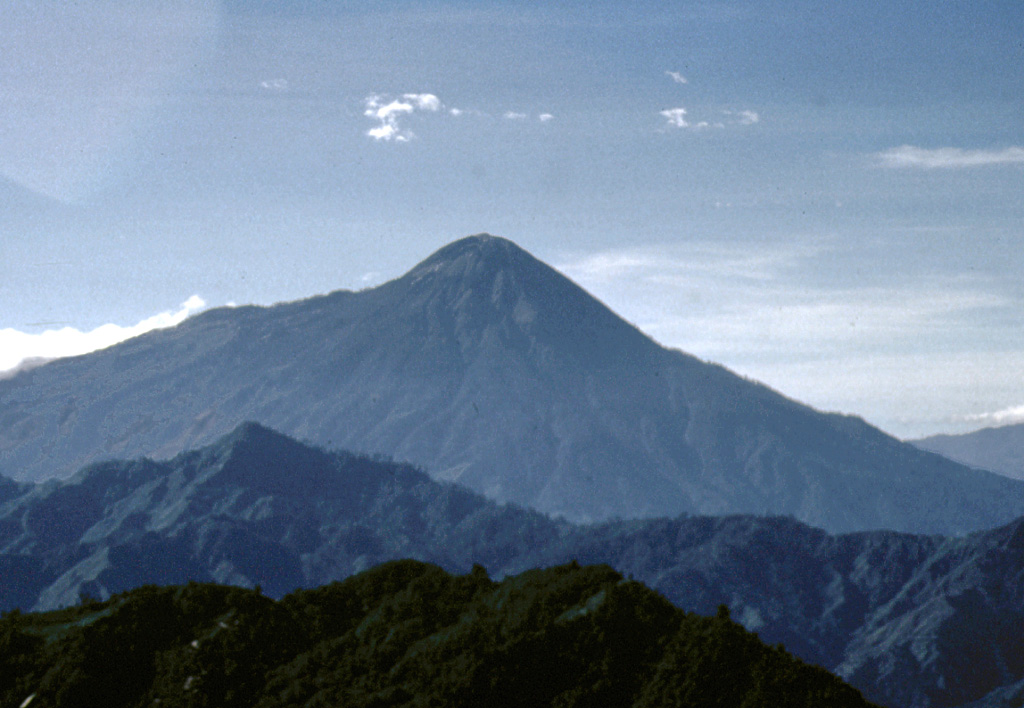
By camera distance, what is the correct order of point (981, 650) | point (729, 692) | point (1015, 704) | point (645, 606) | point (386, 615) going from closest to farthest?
point (729, 692), point (645, 606), point (386, 615), point (1015, 704), point (981, 650)

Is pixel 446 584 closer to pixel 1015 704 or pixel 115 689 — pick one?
pixel 115 689

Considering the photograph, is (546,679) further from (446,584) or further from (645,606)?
(446,584)

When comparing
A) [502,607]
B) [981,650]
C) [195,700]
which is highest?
[502,607]

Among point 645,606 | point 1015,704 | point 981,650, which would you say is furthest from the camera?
point 981,650

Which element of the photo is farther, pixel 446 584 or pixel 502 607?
pixel 446 584

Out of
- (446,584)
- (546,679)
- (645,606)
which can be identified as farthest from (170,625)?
(645,606)

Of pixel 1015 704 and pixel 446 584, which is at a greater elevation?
pixel 446 584
